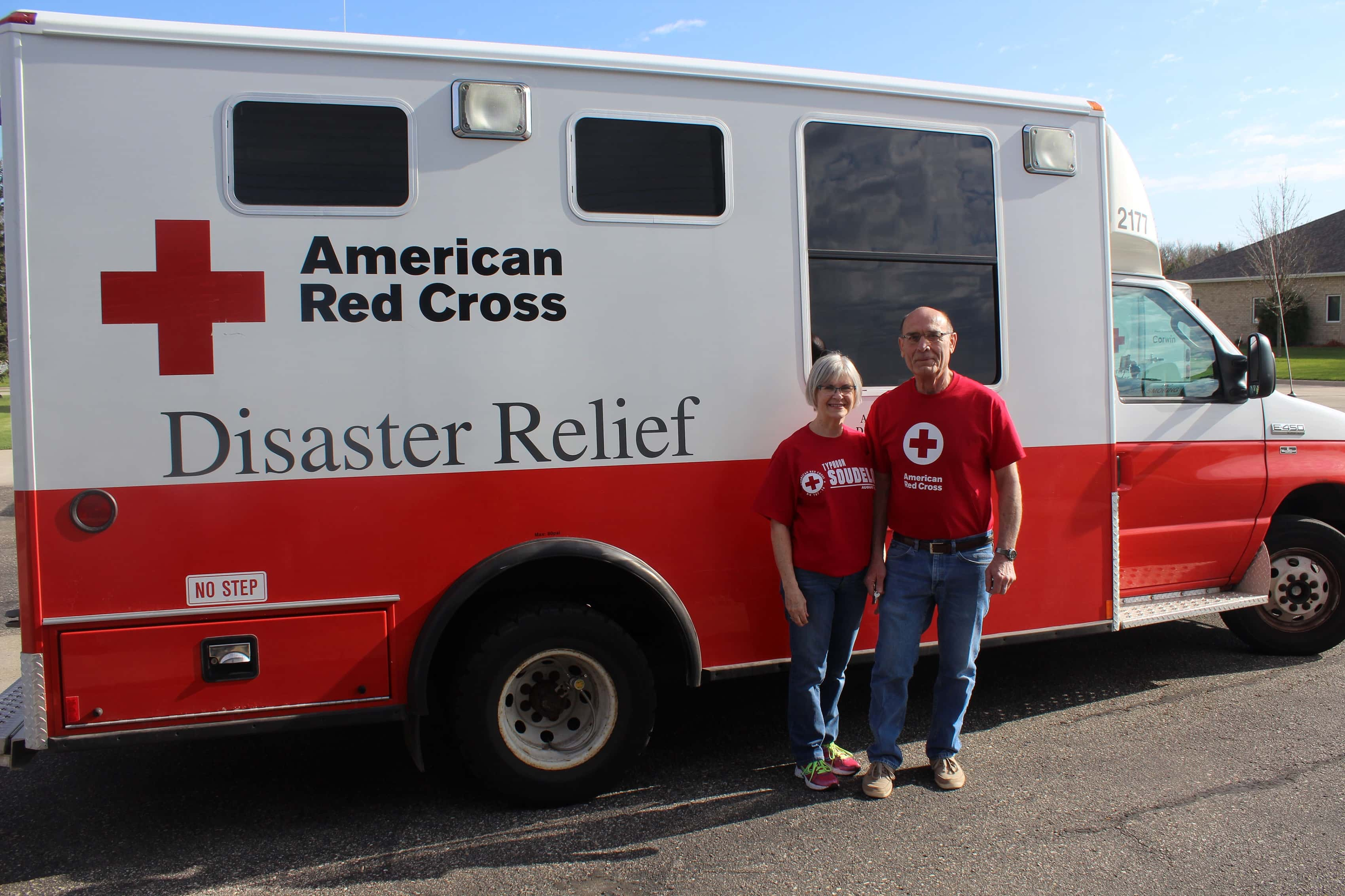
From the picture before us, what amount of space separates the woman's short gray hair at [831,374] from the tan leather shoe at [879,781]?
1.39 meters

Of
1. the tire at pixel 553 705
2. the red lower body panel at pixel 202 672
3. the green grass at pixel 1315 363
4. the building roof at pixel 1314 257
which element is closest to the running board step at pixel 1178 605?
the tire at pixel 553 705

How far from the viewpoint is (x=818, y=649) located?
345cm

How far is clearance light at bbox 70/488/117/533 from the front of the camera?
2945mm

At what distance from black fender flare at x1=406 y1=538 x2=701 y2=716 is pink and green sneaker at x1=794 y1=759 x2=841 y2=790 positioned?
56cm

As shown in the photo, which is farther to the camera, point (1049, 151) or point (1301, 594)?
point (1301, 594)

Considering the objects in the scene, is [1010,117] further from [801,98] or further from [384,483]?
[384,483]

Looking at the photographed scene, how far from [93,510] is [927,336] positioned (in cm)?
289

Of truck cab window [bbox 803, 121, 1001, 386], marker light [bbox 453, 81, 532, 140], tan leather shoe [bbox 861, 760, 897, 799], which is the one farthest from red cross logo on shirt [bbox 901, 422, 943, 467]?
marker light [bbox 453, 81, 532, 140]

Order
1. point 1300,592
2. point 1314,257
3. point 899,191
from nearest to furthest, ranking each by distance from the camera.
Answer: point 899,191
point 1300,592
point 1314,257

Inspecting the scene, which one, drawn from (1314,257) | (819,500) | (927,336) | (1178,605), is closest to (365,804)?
(819,500)

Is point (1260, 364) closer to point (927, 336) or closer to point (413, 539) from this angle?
A: point (927, 336)

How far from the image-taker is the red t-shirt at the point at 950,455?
3359mm

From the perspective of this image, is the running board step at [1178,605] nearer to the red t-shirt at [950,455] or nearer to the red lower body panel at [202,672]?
the red t-shirt at [950,455]

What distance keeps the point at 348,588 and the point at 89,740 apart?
92cm
